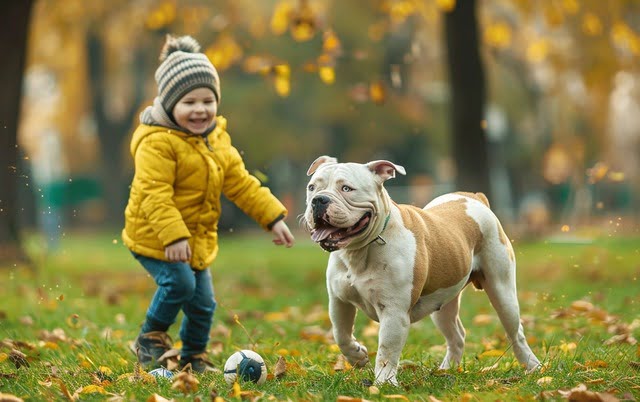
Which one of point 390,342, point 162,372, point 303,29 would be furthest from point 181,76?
point 303,29

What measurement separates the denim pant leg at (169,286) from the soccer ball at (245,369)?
0.66 metres

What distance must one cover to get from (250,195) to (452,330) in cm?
138

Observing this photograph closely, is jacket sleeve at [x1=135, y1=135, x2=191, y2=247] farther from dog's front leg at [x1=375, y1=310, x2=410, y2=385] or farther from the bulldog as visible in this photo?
dog's front leg at [x1=375, y1=310, x2=410, y2=385]

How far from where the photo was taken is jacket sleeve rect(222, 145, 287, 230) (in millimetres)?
5148

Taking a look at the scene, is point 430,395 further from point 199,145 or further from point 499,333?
point 499,333

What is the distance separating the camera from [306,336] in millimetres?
6227

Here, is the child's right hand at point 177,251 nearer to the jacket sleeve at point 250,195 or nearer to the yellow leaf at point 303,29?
the jacket sleeve at point 250,195

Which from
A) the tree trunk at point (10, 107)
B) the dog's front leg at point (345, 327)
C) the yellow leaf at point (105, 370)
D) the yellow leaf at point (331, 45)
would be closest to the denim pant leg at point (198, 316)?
the yellow leaf at point (105, 370)

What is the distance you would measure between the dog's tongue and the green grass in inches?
27.0

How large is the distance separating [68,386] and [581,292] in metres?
5.72

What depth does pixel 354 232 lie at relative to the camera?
4.02m

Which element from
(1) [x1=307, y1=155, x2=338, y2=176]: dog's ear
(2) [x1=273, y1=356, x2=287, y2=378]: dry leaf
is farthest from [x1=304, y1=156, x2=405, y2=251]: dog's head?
(2) [x1=273, y1=356, x2=287, y2=378]: dry leaf

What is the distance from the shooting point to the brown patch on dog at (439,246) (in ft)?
13.9

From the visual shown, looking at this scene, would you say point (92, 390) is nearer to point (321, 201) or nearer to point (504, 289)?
point (321, 201)
